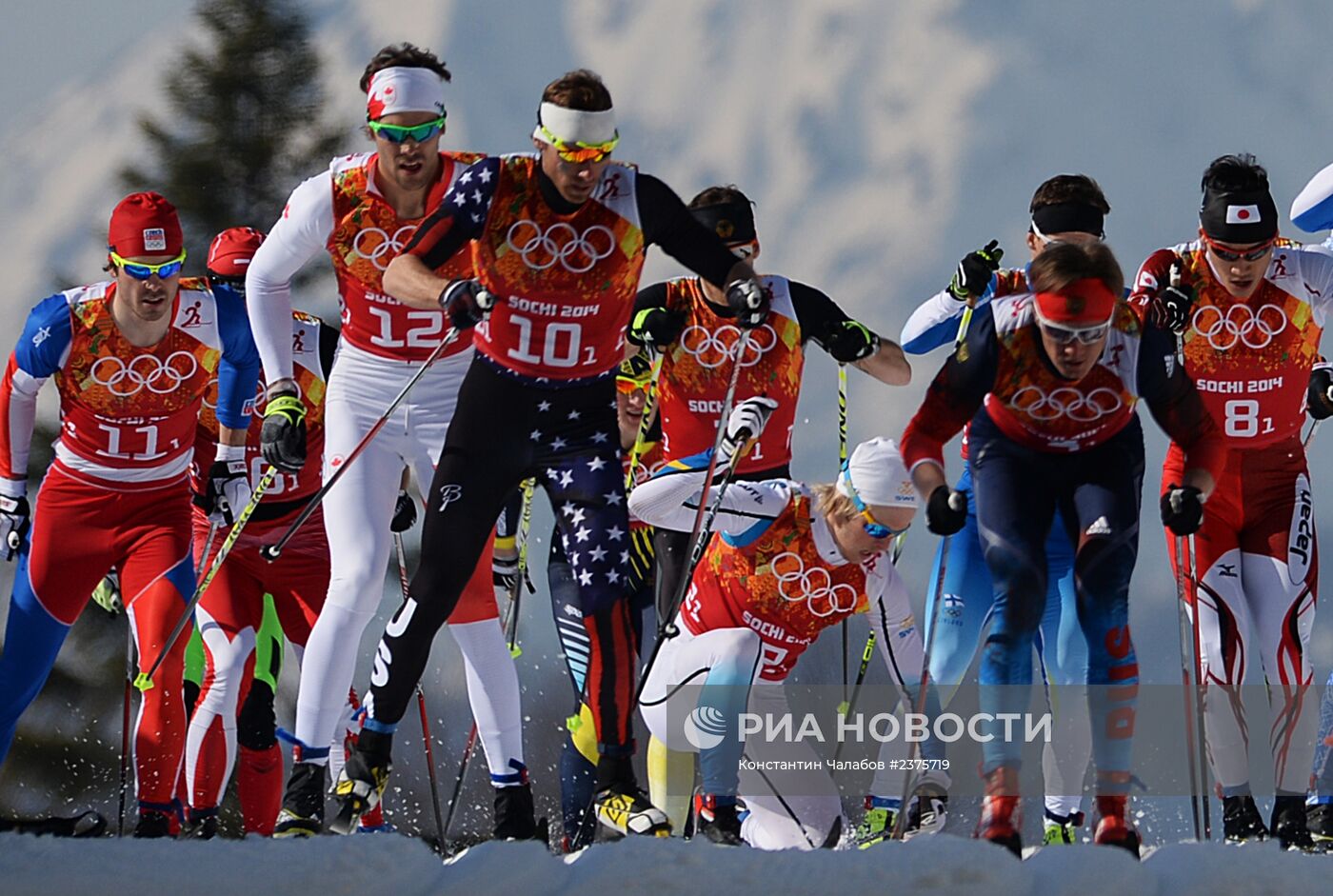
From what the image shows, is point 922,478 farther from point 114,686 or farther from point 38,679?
point 114,686

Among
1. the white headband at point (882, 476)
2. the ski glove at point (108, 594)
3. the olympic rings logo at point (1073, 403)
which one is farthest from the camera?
the ski glove at point (108, 594)

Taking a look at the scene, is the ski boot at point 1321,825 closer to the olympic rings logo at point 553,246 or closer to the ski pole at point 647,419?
the ski pole at point 647,419

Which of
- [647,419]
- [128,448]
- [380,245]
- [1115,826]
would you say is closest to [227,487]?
[128,448]

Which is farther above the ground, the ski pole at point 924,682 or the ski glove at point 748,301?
the ski glove at point 748,301

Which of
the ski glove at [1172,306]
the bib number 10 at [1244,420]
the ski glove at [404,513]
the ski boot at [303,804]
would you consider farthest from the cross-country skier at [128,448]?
the bib number 10 at [1244,420]

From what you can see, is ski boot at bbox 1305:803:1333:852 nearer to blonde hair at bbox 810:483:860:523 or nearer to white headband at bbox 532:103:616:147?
blonde hair at bbox 810:483:860:523

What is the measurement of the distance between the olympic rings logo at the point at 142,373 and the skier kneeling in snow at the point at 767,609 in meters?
1.59

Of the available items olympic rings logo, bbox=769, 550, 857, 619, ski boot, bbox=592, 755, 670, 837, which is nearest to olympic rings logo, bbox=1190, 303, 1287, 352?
olympic rings logo, bbox=769, 550, 857, 619

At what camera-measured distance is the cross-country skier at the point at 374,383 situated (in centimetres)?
546

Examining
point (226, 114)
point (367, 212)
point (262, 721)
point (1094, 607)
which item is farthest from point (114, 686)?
point (1094, 607)

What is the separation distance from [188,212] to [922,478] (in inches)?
585

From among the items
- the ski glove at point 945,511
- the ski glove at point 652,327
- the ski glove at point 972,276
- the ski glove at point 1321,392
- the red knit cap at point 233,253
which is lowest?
the ski glove at point 945,511

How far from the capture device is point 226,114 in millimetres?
20062

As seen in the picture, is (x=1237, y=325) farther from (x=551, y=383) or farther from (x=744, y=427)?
(x=551, y=383)
